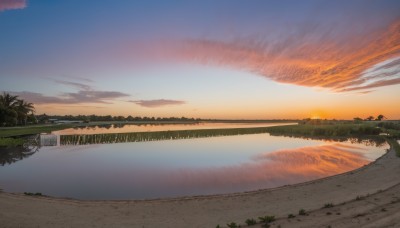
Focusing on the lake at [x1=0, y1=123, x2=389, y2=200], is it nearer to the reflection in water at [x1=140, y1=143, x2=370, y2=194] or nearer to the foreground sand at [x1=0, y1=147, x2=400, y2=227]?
the reflection in water at [x1=140, y1=143, x2=370, y2=194]

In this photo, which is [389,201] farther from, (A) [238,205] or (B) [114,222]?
(B) [114,222]

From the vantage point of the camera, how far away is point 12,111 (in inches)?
2329

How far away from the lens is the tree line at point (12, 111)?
58.5 metres

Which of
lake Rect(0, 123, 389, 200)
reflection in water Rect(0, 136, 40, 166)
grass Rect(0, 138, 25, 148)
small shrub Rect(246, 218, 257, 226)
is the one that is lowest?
lake Rect(0, 123, 389, 200)

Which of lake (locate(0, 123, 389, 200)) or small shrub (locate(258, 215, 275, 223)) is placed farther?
lake (locate(0, 123, 389, 200))

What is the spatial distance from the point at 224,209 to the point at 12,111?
210ft

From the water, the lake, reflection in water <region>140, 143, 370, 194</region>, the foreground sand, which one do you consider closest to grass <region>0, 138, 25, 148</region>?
the lake

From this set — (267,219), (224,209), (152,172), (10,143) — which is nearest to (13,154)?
(10,143)

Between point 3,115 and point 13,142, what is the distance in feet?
99.3

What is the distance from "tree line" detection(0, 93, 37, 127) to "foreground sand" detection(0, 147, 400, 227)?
56804 mm

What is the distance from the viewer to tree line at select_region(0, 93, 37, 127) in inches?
2303

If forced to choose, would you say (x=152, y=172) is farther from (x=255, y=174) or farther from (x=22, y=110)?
(x=22, y=110)

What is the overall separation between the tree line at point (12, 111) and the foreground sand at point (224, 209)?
56.8 metres

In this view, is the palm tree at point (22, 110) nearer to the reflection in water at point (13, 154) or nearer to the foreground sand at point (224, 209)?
the reflection in water at point (13, 154)
